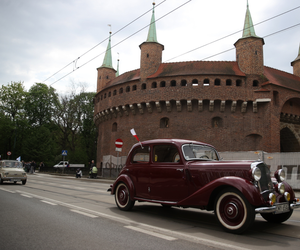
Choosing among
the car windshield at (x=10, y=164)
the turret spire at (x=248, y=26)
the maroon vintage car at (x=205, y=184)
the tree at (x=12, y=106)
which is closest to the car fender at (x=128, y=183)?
the maroon vintage car at (x=205, y=184)

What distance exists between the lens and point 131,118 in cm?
2952

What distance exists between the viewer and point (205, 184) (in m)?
5.13

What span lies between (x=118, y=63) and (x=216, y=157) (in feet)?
176

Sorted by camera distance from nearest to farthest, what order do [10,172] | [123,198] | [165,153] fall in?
[165,153] → [123,198] → [10,172]

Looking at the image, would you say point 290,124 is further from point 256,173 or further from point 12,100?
point 12,100

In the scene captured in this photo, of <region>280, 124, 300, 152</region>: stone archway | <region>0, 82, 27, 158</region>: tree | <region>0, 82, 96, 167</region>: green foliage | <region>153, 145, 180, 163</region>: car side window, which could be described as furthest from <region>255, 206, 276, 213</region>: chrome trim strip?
<region>0, 82, 27, 158</region>: tree

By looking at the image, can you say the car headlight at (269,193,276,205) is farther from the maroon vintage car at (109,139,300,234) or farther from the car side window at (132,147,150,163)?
the car side window at (132,147,150,163)

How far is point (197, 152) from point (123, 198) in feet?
7.71

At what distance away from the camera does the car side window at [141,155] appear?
6.49 meters

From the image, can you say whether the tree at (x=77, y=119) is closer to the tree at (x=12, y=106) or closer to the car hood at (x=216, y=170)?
the tree at (x=12, y=106)

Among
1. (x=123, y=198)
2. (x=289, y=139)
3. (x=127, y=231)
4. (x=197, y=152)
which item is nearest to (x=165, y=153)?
(x=197, y=152)

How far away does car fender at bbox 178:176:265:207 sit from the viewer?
14.6 ft

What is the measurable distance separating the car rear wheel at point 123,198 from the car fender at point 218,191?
1.76 metres

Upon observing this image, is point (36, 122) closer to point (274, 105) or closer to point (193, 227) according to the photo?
point (274, 105)
